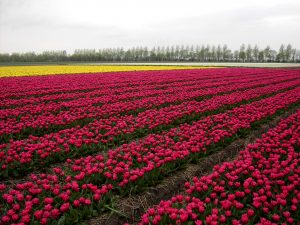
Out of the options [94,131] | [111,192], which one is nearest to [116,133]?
[94,131]

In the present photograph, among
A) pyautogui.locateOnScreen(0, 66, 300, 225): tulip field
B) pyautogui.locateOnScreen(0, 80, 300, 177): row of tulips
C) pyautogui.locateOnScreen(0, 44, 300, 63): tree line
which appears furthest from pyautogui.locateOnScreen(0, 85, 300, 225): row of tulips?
pyautogui.locateOnScreen(0, 44, 300, 63): tree line

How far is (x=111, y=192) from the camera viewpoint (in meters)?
5.46

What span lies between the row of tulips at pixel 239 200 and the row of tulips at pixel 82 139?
312cm

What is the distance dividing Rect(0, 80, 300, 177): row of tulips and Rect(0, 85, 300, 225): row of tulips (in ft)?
Answer: 1.59

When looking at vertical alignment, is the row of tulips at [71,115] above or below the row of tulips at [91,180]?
above

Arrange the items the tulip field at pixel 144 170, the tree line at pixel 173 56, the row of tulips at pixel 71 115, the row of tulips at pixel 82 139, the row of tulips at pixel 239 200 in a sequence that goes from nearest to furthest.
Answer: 1. the row of tulips at pixel 239 200
2. the tulip field at pixel 144 170
3. the row of tulips at pixel 82 139
4. the row of tulips at pixel 71 115
5. the tree line at pixel 173 56

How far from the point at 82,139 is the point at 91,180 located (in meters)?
2.50

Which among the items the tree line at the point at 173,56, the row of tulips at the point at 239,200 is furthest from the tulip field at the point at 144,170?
the tree line at the point at 173,56

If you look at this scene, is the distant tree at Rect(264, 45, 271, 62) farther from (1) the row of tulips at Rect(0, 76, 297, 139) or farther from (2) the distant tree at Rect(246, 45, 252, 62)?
(1) the row of tulips at Rect(0, 76, 297, 139)

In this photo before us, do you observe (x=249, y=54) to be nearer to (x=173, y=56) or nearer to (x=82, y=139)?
(x=173, y=56)

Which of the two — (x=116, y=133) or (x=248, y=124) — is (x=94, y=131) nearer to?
(x=116, y=133)

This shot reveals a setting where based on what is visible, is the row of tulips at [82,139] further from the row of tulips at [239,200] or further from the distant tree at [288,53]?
the distant tree at [288,53]

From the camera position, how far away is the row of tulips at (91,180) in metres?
4.58

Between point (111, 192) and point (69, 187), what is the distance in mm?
767
